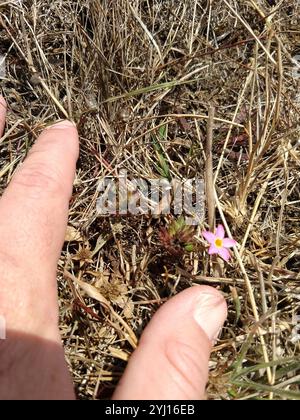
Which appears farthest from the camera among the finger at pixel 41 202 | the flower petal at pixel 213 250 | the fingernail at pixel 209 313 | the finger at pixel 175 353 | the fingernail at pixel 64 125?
the fingernail at pixel 64 125

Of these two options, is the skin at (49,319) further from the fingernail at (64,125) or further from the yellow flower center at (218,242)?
the yellow flower center at (218,242)

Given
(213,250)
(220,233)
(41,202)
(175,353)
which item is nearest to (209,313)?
(175,353)

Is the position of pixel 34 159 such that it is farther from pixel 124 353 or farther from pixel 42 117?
pixel 124 353

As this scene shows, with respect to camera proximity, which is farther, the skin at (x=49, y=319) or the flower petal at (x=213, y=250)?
the flower petal at (x=213, y=250)

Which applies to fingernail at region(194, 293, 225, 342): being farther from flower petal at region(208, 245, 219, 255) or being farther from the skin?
flower petal at region(208, 245, 219, 255)

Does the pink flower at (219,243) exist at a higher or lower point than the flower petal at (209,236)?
lower

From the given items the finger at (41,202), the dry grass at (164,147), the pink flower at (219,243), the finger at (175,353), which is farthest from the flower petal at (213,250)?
the finger at (41,202)
